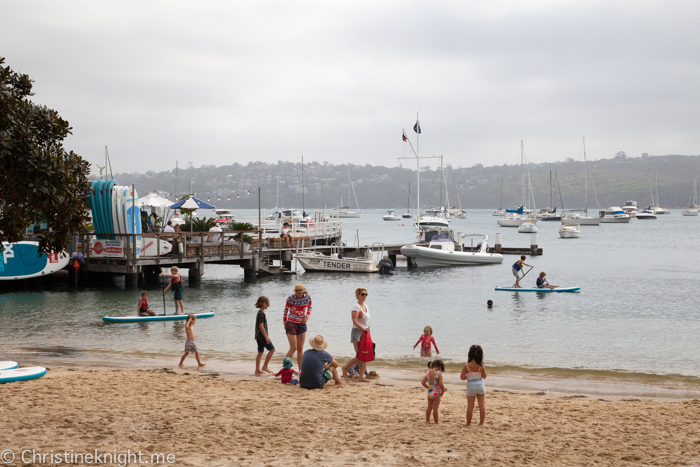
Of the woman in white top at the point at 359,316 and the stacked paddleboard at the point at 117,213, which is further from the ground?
the stacked paddleboard at the point at 117,213

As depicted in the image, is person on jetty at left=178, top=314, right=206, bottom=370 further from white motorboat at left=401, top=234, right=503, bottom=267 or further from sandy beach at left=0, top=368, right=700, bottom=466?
white motorboat at left=401, top=234, right=503, bottom=267

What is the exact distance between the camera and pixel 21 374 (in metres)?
11.0

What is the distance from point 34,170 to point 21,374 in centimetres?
501

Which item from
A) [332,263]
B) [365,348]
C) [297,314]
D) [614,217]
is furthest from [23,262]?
[614,217]

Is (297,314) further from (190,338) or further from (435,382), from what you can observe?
(435,382)

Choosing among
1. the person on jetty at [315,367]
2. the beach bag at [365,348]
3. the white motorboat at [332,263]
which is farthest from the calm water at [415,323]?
the person on jetty at [315,367]

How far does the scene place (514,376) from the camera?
45.3ft

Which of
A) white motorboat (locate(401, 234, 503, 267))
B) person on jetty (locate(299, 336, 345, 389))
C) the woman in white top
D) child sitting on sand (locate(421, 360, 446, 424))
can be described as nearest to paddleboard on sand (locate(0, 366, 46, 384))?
person on jetty (locate(299, 336, 345, 389))

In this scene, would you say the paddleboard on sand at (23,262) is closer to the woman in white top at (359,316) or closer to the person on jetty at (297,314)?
the person on jetty at (297,314)

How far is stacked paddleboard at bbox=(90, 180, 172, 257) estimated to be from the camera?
1027 inches

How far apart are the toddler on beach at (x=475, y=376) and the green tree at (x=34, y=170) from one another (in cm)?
556

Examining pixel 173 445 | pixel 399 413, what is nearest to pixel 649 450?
pixel 399 413

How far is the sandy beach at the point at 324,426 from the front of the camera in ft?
23.4

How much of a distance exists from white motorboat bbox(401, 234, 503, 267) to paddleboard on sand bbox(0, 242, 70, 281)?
22.0 m
